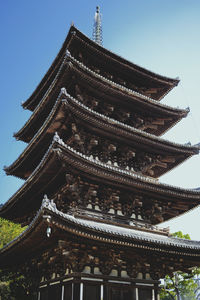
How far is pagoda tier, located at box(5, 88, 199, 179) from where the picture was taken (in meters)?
13.0

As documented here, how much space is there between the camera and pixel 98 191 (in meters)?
12.4

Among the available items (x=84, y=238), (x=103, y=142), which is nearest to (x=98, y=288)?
(x=84, y=238)

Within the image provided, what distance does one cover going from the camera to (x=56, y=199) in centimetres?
1288

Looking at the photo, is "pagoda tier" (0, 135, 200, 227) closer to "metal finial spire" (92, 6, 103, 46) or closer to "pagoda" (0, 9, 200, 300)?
"pagoda" (0, 9, 200, 300)

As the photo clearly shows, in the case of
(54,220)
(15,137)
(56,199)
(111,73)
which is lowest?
(54,220)

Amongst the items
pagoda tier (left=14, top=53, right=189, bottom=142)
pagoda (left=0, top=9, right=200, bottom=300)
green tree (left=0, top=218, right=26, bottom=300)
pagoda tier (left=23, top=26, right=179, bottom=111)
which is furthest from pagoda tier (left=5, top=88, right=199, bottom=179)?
green tree (left=0, top=218, right=26, bottom=300)

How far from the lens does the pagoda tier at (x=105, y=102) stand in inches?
576

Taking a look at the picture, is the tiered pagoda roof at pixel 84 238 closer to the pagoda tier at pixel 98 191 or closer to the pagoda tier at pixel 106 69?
the pagoda tier at pixel 98 191

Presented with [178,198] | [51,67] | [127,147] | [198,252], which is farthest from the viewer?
[51,67]

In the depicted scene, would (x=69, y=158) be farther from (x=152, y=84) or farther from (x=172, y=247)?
(x=152, y=84)

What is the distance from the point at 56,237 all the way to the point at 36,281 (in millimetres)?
5144

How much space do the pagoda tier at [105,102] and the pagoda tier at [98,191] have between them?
16.3 ft

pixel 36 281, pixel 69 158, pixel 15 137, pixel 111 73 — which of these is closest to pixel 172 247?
pixel 69 158

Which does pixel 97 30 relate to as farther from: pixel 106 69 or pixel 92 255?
pixel 92 255
